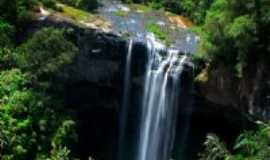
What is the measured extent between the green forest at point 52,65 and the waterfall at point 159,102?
111 centimetres

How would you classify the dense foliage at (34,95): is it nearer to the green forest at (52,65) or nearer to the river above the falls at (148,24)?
the green forest at (52,65)

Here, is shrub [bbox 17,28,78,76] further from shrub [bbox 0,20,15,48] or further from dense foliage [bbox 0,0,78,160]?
shrub [bbox 0,20,15,48]

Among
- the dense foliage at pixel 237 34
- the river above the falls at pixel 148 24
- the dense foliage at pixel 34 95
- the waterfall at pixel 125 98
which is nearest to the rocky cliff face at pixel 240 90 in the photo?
the dense foliage at pixel 237 34

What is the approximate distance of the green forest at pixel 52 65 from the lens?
17.9 m

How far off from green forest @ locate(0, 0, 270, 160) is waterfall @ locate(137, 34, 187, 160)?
1.11m

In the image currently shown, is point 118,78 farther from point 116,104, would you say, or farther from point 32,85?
point 32,85

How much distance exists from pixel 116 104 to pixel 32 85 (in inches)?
179

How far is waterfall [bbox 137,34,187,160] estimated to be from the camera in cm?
2131

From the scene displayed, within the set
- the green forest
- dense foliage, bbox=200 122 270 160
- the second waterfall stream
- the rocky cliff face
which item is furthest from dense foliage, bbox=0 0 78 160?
dense foliage, bbox=200 122 270 160

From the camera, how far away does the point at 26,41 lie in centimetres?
2042

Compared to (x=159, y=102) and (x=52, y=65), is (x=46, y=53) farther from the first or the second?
(x=159, y=102)

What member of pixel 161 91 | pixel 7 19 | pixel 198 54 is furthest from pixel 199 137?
pixel 7 19

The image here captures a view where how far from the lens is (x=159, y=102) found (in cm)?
2169

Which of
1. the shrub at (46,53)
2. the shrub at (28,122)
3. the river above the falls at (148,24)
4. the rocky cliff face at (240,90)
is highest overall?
the river above the falls at (148,24)
